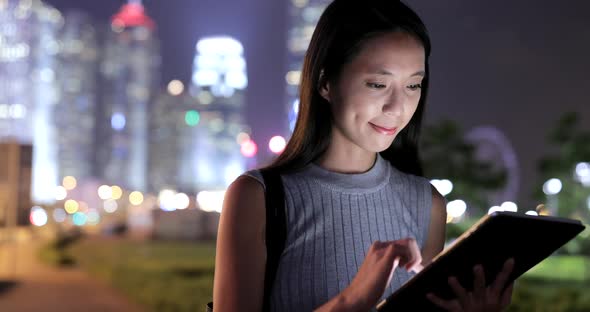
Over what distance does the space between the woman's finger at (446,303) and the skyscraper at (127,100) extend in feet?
345

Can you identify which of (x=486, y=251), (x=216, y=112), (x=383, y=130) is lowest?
(x=486, y=251)

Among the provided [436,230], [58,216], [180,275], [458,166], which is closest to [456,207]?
[458,166]

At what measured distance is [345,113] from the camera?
6.27 ft

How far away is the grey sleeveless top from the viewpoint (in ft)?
6.06

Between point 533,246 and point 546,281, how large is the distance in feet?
50.3

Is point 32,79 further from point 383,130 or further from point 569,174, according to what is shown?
point 383,130

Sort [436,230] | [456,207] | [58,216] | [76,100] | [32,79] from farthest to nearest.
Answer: [76,100] → [32,79] → [58,216] → [456,207] → [436,230]

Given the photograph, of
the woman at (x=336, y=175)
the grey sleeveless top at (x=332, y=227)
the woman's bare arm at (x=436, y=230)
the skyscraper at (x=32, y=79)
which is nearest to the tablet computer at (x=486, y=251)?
the woman at (x=336, y=175)

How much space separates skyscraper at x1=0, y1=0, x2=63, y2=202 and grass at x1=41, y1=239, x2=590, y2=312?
128 feet

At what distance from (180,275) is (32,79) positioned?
78378 millimetres

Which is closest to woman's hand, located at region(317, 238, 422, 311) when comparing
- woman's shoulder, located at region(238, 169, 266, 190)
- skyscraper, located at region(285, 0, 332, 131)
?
woman's shoulder, located at region(238, 169, 266, 190)

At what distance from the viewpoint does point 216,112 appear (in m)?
124

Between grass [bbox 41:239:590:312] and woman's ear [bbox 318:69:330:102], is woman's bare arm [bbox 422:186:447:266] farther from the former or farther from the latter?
grass [bbox 41:239:590:312]

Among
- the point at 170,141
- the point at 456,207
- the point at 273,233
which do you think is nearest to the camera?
the point at 273,233
